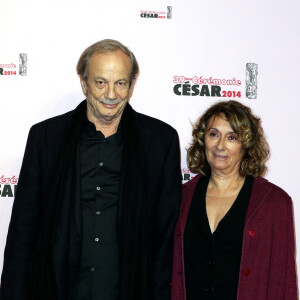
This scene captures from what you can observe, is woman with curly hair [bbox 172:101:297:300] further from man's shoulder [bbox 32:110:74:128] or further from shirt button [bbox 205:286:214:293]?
man's shoulder [bbox 32:110:74:128]

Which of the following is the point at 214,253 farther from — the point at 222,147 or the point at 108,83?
the point at 108,83

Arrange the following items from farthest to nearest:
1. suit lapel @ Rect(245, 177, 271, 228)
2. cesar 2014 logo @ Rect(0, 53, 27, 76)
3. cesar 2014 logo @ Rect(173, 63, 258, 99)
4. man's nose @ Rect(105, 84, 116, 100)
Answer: cesar 2014 logo @ Rect(173, 63, 258, 99) < cesar 2014 logo @ Rect(0, 53, 27, 76) < suit lapel @ Rect(245, 177, 271, 228) < man's nose @ Rect(105, 84, 116, 100)

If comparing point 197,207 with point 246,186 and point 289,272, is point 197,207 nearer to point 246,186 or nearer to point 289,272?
point 246,186

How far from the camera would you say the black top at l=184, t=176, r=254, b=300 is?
86.4 inches

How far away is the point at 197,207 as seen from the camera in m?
2.37

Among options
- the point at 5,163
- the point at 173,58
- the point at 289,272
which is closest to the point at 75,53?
the point at 173,58

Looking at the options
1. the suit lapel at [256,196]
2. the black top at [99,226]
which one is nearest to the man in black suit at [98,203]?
the black top at [99,226]

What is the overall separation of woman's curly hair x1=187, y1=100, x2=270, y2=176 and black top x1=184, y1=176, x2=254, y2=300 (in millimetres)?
149

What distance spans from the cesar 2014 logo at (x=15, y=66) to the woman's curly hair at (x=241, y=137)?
45.8 inches

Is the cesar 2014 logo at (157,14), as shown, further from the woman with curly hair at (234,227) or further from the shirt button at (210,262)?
the shirt button at (210,262)

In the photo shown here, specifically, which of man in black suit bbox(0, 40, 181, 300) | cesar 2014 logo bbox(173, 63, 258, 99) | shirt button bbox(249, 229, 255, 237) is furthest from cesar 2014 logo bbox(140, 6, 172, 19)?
shirt button bbox(249, 229, 255, 237)

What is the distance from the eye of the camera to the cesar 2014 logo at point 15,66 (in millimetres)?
2852

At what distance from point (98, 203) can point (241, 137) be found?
0.78 metres

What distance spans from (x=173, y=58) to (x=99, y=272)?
4.78ft
